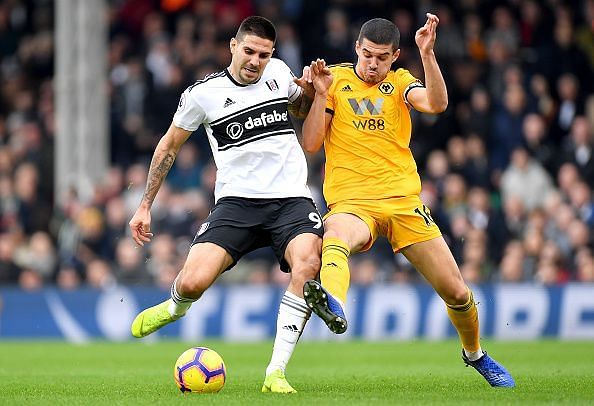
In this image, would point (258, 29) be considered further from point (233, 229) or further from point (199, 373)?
point (199, 373)

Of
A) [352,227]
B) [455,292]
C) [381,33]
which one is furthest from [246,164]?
[455,292]

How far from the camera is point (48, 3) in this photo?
24.6m

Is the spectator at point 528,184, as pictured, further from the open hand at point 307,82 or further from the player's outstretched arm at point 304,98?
the open hand at point 307,82

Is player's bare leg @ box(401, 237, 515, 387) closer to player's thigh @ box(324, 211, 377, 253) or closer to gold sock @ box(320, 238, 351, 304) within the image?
player's thigh @ box(324, 211, 377, 253)

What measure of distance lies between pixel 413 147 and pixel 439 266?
1009cm

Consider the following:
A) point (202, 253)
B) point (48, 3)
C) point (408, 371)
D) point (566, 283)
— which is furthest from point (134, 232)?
point (48, 3)

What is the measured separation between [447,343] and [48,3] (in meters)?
12.0

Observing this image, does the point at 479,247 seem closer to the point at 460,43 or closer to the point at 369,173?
the point at 460,43

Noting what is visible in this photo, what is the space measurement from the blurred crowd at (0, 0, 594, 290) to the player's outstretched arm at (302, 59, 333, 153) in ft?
26.9

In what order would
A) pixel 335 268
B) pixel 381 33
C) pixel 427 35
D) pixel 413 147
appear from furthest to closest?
pixel 413 147 < pixel 381 33 < pixel 427 35 < pixel 335 268

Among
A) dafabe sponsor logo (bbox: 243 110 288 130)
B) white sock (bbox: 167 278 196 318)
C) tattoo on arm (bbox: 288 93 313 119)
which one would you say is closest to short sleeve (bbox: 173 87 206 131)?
dafabe sponsor logo (bbox: 243 110 288 130)

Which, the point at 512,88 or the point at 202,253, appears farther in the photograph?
the point at 512,88

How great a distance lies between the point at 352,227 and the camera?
9.34m

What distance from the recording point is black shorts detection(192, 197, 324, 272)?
31.6ft
